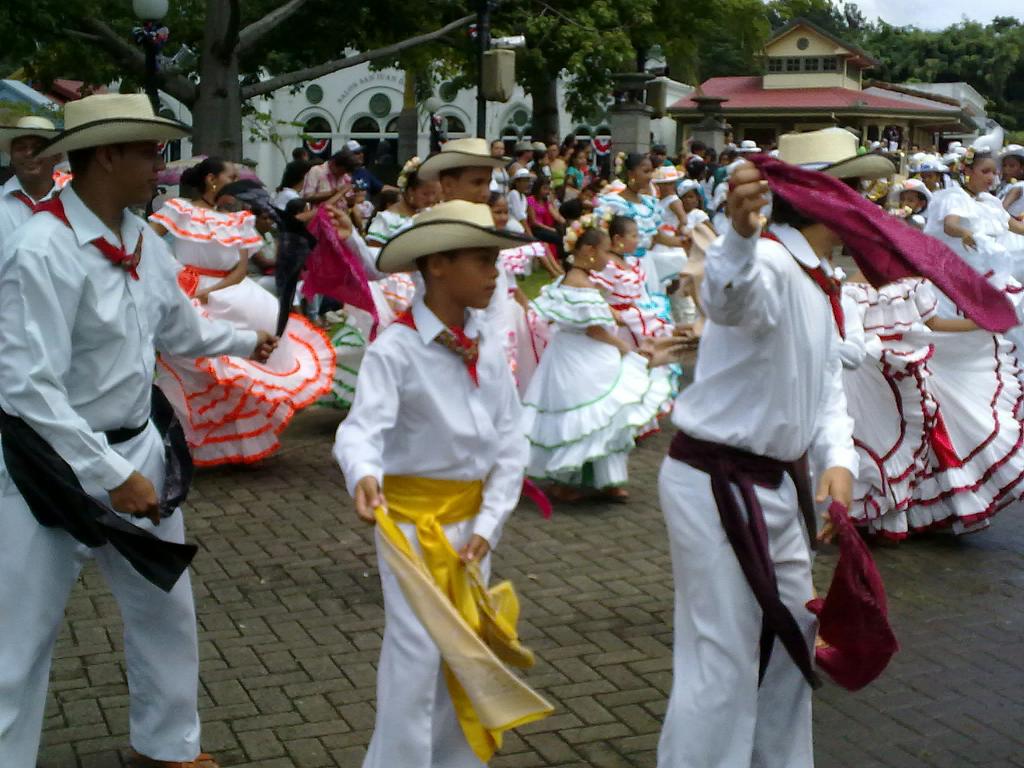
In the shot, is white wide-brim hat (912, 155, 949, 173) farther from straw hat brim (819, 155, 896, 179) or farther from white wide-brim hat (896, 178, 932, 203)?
straw hat brim (819, 155, 896, 179)

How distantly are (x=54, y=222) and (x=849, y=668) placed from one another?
262cm

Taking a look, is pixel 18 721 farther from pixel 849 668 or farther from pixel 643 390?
pixel 643 390

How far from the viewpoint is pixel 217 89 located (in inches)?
644

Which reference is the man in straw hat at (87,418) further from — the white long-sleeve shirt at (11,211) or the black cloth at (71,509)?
the white long-sleeve shirt at (11,211)

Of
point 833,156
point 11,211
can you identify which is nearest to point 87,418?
point 833,156

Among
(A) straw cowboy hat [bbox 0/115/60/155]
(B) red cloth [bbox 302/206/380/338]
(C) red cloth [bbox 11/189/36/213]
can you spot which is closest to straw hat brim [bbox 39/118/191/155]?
(C) red cloth [bbox 11/189/36/213]

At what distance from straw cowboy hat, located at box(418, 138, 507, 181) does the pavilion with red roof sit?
1654 inches

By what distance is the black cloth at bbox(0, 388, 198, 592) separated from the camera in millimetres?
4000

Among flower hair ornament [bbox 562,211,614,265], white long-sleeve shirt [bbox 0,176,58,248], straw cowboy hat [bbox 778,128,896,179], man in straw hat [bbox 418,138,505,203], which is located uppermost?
straw cowboy hat [bbox 778,128,896,179]

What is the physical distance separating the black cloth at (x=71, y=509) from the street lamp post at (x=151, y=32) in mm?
10004

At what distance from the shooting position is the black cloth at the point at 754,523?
388cm

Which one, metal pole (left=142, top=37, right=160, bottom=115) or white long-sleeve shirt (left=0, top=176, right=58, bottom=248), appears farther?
metal pole (left=142, top=37, right=160, bottom=115)

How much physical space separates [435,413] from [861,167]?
4.90 feet

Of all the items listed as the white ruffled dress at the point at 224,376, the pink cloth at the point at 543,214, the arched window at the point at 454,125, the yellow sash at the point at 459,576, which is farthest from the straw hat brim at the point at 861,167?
the arched window at the point at 454,125
